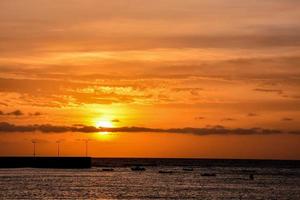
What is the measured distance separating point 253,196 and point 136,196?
2177 centimetres

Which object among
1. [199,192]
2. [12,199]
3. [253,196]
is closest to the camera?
[12,199]

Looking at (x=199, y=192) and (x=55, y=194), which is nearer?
(x=55, y=194)

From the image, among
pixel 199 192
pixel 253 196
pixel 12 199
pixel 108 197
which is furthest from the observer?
pixel 199 192

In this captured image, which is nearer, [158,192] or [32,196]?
[32,196]

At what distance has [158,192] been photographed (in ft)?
405

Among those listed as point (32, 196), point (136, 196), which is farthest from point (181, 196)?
point (32, 196)

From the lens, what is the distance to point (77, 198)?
4237 inches

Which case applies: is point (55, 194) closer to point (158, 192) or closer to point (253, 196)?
point (158, 192)

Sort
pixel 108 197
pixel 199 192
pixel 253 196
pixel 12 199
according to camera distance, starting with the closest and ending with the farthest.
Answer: pixel 12 199 → pixel 108 197 → pixel 253 196 → pixel 199 192

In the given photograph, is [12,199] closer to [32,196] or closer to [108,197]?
[32,196]

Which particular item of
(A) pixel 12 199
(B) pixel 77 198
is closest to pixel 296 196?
(B) pixel 77 198

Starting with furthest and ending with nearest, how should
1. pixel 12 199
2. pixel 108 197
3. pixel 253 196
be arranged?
pixel 253 196
pixel 108 197
pixel 12 199

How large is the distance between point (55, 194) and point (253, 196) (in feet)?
116

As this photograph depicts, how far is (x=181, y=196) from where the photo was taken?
4503 inches
